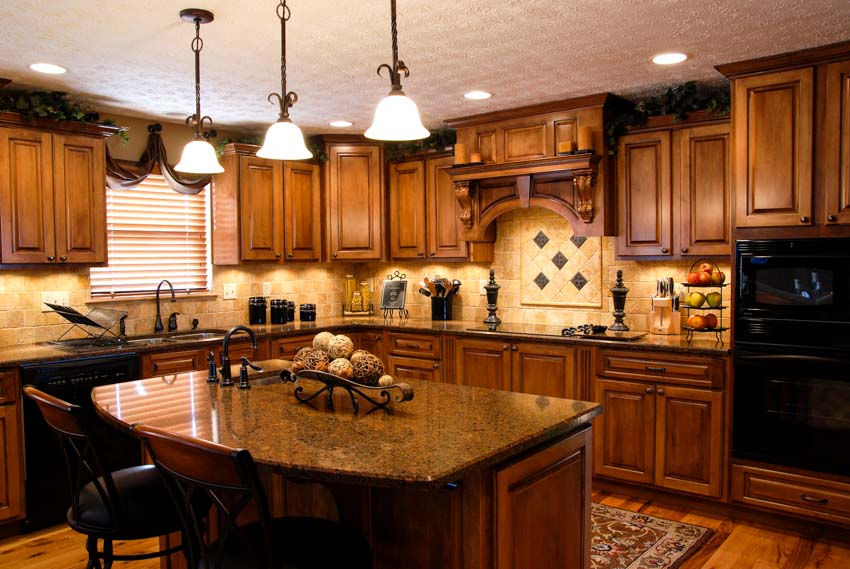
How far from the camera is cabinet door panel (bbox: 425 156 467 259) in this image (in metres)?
5.30

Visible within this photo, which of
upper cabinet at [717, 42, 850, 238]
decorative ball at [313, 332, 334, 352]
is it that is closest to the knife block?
upper cabinet at [717, 42, 850, 238]

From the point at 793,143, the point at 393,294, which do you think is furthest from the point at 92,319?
the point at 793,143

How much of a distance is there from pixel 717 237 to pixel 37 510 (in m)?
4.18

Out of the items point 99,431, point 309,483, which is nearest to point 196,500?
point 309,483

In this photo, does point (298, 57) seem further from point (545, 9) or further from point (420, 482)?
point (420, 482)

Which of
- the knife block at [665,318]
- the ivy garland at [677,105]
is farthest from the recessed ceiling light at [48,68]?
the knife block at [665,318]

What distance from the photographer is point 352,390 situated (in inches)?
96.5

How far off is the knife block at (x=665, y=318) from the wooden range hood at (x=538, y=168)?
1.90 feet

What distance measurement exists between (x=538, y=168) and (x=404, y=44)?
1.61 m

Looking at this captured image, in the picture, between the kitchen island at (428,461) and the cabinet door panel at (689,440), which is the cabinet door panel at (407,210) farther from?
the kitchen island at (428,461)

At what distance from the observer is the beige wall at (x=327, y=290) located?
4.25 m

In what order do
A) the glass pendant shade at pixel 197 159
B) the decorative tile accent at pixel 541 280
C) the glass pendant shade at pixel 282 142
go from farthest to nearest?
the decorative tile accent at pixel 541 280, the glass pendant shade at pixel 197 159, the glass pendant shade at pixel 282 142

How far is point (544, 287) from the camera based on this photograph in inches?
201

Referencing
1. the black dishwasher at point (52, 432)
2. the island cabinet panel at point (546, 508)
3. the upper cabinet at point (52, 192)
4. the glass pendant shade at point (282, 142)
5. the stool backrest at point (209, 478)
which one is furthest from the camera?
the upper cabinet at point (52, 192)
